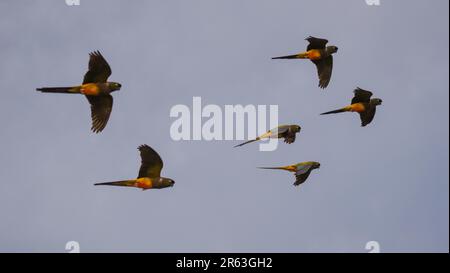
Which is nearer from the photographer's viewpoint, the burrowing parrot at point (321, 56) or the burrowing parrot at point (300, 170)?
the burrowing parrot at point (300, 170)

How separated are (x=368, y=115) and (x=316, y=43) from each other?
171 inches

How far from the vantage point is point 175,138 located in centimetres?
3603

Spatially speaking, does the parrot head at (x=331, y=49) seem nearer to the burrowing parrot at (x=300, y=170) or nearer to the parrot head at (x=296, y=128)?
the parrot head at (x=296, y=128)

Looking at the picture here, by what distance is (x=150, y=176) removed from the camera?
32938 mm

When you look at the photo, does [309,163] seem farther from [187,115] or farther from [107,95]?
[107,95]

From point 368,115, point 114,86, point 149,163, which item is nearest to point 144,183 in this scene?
point 149,163

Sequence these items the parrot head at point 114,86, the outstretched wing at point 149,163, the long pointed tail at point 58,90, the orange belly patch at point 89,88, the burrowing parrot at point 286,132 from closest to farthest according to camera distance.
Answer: the long pointed tail at point 58,90 → the outstretched wing at point 149,163 → the orange belly patch at point 89,88 → the parrot head at point 114,86 → the burrowing parrot at point 286,132

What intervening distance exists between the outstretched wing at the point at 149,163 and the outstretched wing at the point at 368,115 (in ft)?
36.6

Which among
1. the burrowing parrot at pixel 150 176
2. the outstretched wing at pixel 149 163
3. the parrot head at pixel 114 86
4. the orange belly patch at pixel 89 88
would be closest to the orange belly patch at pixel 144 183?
the burrowing parrot at pixel 150 176

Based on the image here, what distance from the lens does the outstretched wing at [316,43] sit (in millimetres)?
37544

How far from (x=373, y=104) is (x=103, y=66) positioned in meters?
13.1

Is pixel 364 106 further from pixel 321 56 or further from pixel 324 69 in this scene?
pixel 321 56
